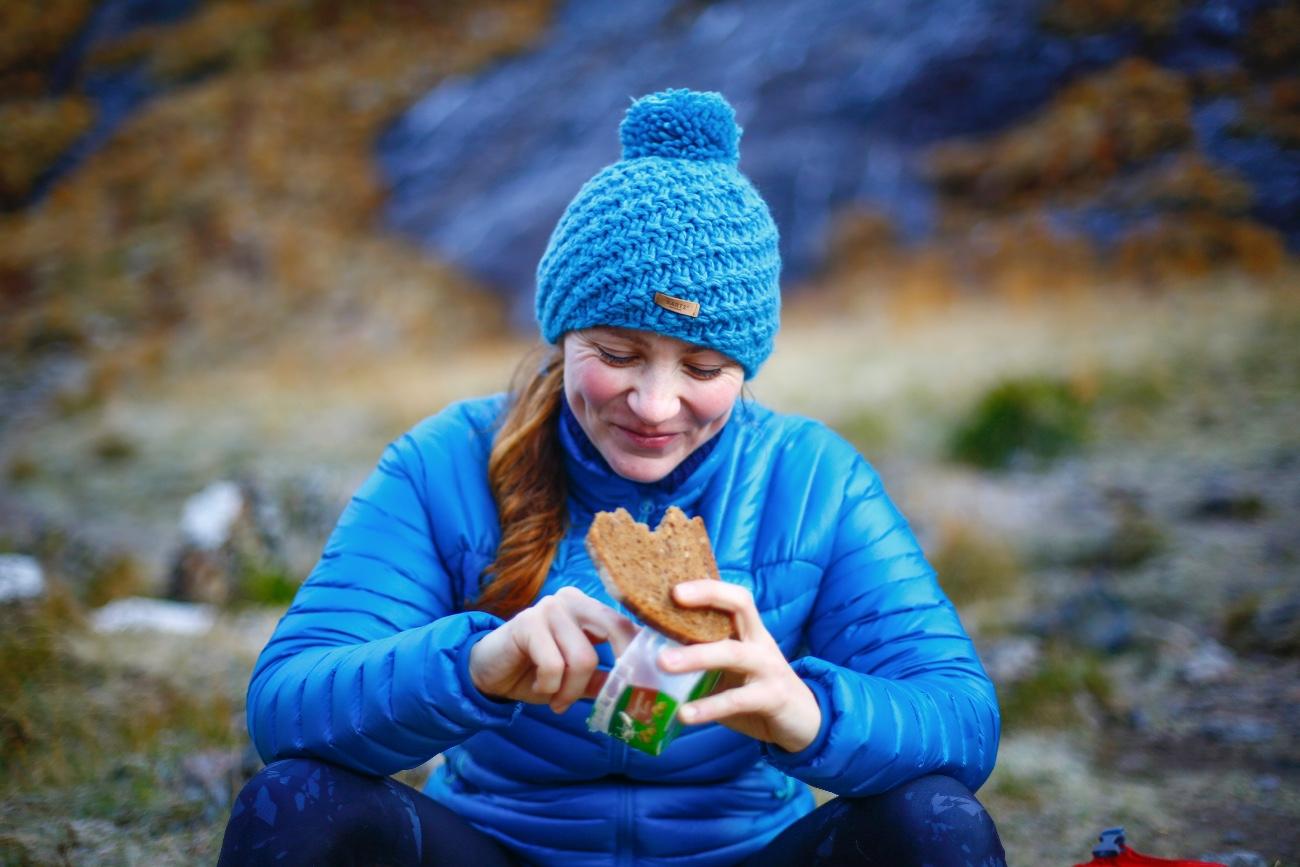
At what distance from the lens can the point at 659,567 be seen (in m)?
1.57

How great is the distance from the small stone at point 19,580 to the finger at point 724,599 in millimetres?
3181

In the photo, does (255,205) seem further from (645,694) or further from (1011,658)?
(645,694)

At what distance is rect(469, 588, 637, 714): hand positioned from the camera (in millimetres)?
1503

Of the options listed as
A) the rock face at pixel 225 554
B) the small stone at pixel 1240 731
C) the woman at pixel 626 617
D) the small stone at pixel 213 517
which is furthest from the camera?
the small stone at pixel 213 517

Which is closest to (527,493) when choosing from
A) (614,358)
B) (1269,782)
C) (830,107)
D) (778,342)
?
(614,358)

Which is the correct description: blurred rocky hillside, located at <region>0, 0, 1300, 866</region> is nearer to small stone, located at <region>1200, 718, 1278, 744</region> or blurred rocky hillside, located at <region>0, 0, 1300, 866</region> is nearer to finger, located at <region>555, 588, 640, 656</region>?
small stone, located at <region>1200, 718, 1278, 744</region>

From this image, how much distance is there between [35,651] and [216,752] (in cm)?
86

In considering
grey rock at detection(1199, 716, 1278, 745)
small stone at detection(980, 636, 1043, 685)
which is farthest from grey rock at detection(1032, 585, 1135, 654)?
grey rock at detection(1199, 716, 1278, 745)

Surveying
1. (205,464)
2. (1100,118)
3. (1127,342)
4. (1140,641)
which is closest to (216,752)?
(1140,641)

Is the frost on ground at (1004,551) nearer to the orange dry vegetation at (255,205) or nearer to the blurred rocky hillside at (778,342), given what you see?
the blurred rocky hillside at (778,342)

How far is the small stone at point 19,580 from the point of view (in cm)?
381

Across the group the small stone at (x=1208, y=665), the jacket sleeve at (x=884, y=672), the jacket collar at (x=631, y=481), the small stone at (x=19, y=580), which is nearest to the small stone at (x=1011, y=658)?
the small stone at (x=1208, y=665)

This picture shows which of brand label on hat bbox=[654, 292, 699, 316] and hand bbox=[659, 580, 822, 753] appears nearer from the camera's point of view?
hand bbox=[659, 580, 822, 753]

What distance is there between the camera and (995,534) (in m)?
4.95
